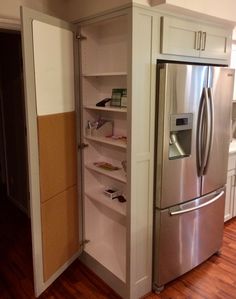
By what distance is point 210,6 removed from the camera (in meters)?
2.11

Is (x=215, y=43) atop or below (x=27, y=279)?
atop

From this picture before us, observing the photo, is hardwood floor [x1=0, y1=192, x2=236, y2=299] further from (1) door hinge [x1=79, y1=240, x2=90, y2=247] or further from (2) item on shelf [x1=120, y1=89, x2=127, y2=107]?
(2) item on shelf [x1=120, y1=89, x2=127, y2=107]

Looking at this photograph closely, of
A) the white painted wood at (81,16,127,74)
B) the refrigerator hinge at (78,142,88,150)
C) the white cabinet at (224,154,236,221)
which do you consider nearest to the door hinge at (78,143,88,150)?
the refrigerator hinge at (78,142,88,150)

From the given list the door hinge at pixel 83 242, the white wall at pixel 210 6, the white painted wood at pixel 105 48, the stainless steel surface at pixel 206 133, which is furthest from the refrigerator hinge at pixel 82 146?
the white wall at pixel 210 6

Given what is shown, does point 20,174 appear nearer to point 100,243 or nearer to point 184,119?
point 100,243

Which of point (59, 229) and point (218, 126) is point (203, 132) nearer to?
point (218, 126)

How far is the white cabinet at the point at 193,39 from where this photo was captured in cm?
202

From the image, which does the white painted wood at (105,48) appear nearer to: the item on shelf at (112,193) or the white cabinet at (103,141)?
the white cabinet at (103,141)

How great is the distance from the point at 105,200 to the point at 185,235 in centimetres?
73

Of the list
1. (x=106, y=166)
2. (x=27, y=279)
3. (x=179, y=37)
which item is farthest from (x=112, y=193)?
(x=179, y=37)

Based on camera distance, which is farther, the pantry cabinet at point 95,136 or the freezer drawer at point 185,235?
the freezer drawer at point 185,235

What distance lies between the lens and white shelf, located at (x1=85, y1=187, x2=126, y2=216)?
2.35 metres

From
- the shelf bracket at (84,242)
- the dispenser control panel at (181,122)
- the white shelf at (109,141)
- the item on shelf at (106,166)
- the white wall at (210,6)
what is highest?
the white wall at (210,6)

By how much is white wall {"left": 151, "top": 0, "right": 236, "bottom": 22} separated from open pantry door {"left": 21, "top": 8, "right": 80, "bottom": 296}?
775mm
